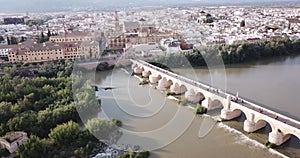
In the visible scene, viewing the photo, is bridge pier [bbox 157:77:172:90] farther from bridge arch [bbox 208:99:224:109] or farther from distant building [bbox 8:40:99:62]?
distant building [bbox 8:40:99:62]

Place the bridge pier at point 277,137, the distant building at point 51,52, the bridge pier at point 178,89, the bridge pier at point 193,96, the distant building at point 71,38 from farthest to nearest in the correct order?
the distant building at point 71,38 < the distant building at point 51,52 < the bridge pier at point 178,89 < the bridge pier at point 193,96 < the bridge pier at point 277,137

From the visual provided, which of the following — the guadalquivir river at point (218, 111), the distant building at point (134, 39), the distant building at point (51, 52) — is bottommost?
the guadalquivir river at point (218, 111)

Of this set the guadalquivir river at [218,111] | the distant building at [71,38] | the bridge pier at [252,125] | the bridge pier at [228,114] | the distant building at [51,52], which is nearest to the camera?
the guadalquivir river at [218,111]

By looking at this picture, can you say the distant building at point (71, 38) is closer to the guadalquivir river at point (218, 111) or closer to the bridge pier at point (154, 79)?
the guadalquivir river at point (218, 111)

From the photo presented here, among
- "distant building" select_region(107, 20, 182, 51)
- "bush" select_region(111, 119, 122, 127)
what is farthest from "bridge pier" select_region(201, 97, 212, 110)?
"distant building" select_region(107, 20, 182, 51)

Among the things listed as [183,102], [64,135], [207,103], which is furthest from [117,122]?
[207,103]

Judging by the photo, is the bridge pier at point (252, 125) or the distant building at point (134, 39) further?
the distant building at point (134, 39)

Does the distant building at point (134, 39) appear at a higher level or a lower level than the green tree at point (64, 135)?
higher

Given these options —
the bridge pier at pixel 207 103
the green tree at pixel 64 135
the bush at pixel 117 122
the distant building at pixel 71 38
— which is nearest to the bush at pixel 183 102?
the bridge pier at pixel 207 103

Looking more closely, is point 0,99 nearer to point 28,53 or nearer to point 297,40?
point 28,53
